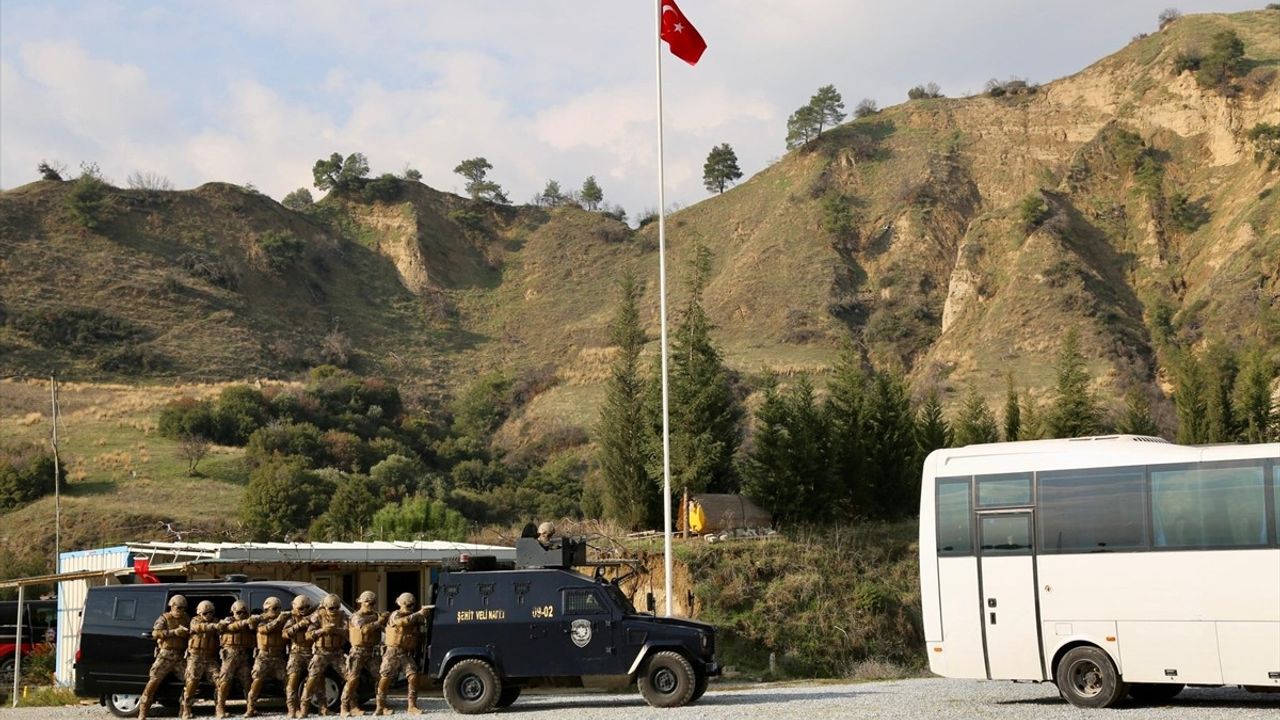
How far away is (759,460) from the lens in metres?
42.7

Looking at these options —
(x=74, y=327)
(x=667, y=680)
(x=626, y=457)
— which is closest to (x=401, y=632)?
(x=667, y=680)

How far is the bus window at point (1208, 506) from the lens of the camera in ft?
54.2

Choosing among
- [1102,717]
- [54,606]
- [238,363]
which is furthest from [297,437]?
[1102,717]

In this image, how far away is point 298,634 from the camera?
62.8 ft

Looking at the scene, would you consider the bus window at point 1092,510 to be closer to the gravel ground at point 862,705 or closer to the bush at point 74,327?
the gravel ground at point 862,705

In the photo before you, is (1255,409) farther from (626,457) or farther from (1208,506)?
(1208,506)

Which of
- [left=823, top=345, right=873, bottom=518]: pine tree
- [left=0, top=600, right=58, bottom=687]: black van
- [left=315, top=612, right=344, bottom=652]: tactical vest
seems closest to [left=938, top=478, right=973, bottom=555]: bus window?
[left=315, top=612, right=344, bottom=652]: tactical vest

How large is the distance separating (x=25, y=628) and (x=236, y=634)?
1382 centimetres

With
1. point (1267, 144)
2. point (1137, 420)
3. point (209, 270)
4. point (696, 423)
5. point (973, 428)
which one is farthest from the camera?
point (209, 270)

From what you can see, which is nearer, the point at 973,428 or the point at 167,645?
the point at 167,645

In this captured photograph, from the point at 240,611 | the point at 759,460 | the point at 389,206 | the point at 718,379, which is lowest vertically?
the point at 240,611

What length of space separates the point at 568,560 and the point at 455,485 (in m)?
50.3

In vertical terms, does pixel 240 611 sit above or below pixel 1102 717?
above

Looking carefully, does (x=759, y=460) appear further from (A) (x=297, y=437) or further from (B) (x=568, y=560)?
(A) (x=297, y=437)
